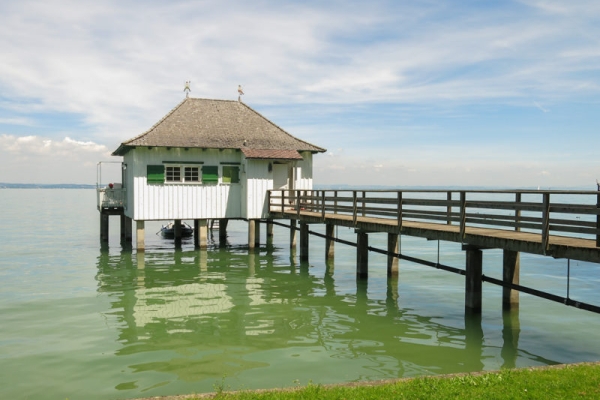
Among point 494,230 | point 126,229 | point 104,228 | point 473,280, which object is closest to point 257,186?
point 126,229

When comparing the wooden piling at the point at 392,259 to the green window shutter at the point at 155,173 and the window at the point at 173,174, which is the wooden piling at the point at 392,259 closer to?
the window at the point at 173,174

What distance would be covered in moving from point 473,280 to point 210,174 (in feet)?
49.8

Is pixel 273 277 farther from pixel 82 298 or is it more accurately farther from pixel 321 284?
pixel 82 298

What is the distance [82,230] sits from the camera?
150ft

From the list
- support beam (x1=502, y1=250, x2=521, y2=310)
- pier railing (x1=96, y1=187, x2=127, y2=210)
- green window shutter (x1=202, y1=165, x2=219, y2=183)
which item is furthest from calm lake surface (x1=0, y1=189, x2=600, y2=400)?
pier railing (x1=96, y1=187, x2=127, y2=210)

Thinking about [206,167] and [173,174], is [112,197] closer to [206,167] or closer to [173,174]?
[173,174]

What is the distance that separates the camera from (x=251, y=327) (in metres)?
13.6

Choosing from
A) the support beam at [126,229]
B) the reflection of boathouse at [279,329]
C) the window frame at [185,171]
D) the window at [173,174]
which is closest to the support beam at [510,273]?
the reflection of boathouse at [279,329]

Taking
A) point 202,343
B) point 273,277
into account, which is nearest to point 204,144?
point 273,277

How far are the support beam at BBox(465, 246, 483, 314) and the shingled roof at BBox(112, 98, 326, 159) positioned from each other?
523 inches

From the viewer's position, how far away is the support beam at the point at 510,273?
14.1m

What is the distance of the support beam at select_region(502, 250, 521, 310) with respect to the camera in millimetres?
14094

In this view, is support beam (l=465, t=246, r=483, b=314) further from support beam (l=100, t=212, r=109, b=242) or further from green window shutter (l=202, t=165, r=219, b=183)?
support beam (l=100, t=212, r=109, b=242)

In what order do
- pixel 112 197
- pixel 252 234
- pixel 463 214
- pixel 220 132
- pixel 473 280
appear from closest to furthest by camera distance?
pixel 463 214 → pixel 473 280 → pixel 220 132 → pixel 252 234 → pixel 112 197
